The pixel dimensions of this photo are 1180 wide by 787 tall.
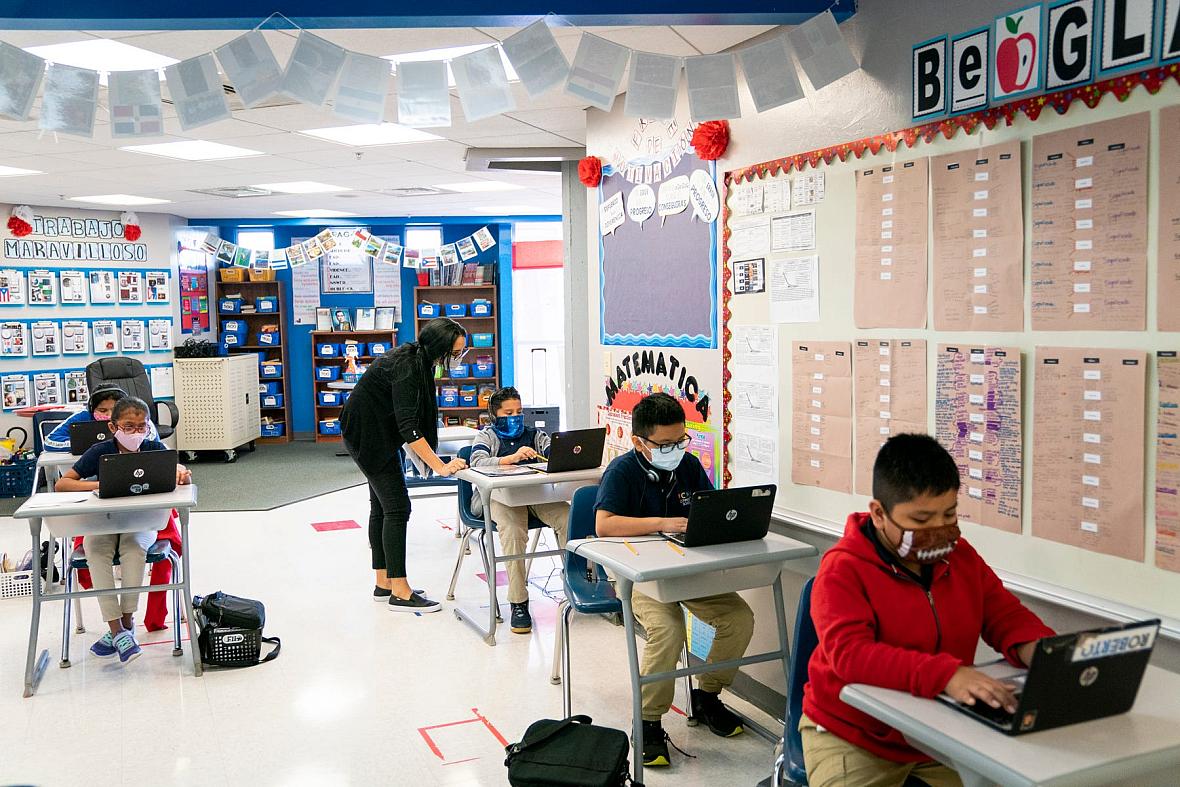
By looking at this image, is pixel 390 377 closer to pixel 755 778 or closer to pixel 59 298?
pixel 755 778

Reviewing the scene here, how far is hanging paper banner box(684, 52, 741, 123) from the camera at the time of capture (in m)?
3.29

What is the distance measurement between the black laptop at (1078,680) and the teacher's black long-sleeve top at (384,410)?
3587 millimetres

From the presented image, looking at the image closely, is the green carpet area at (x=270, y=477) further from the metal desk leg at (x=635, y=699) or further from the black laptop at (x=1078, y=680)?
the black laptop at (x=1078, y=680)

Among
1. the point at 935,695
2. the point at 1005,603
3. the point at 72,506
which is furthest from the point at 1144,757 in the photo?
the point at 72,506

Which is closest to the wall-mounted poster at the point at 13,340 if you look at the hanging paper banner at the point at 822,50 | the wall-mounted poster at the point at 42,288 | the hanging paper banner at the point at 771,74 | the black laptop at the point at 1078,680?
the wall-mounted poster at the point at 42,288

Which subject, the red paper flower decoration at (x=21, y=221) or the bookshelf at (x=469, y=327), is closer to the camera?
the red paper flower decoration at (x=21, y=221)

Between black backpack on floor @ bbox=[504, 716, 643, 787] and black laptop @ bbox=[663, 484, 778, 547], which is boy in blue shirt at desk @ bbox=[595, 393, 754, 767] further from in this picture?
black backpack on floor @ bbox=[504, 716, 643, 787]

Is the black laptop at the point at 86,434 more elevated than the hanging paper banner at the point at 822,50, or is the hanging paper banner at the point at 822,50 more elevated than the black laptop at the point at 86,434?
the hanging paper banner at the point at 822,50

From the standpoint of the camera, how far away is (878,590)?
2018mm

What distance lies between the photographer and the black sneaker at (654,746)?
10.7 feet

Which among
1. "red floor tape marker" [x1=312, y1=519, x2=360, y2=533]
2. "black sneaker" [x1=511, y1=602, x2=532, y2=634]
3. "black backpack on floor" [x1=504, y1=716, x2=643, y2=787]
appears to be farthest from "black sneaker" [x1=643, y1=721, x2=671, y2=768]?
"red floor tape marker" [x1=312, y1=519, x2=360, y2=533]

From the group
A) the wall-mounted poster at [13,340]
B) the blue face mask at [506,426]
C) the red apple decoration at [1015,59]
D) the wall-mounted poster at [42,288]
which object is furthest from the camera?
the wall-mounted poster at [42,288]

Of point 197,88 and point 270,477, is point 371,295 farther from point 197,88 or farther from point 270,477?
point 197,88

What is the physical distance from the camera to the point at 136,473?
13.4 ft
